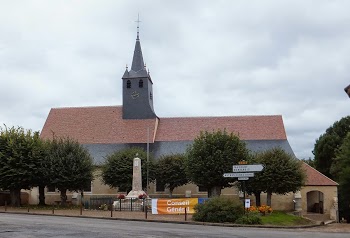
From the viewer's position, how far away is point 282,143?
2042 inches

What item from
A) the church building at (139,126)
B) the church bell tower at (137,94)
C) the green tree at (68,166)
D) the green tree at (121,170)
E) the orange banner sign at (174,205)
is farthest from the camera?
the church bell tower at (137,94)

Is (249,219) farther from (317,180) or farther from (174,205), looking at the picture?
(317,180)

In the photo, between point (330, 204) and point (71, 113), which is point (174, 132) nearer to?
point (71, 113)

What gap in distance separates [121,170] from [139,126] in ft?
32.2

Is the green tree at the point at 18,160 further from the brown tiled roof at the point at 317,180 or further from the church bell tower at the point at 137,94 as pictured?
the brown tiled roof at the point at 317,180

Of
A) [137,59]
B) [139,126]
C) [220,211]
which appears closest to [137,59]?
[137,59]

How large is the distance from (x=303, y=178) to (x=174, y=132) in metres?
19.3

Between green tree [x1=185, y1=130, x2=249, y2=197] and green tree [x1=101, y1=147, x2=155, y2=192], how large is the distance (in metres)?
6.71

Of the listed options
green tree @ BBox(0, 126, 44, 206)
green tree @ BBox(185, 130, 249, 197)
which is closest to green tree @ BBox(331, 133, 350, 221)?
green tree @ BBox(185, 130, 249, 197)

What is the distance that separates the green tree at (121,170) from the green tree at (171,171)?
0.80 m

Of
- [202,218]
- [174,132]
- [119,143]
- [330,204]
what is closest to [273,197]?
[330,204]

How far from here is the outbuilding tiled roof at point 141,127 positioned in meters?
53.6

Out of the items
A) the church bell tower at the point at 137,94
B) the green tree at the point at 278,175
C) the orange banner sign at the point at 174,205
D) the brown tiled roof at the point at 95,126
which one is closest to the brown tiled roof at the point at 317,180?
the green tree at the point at 278,175

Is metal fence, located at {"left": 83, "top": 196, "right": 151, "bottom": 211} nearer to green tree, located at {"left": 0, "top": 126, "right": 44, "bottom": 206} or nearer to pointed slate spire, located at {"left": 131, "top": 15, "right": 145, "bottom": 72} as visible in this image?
green tree, located at {"left": 0, "top": 126, "right": 44, "bottom": 206}
